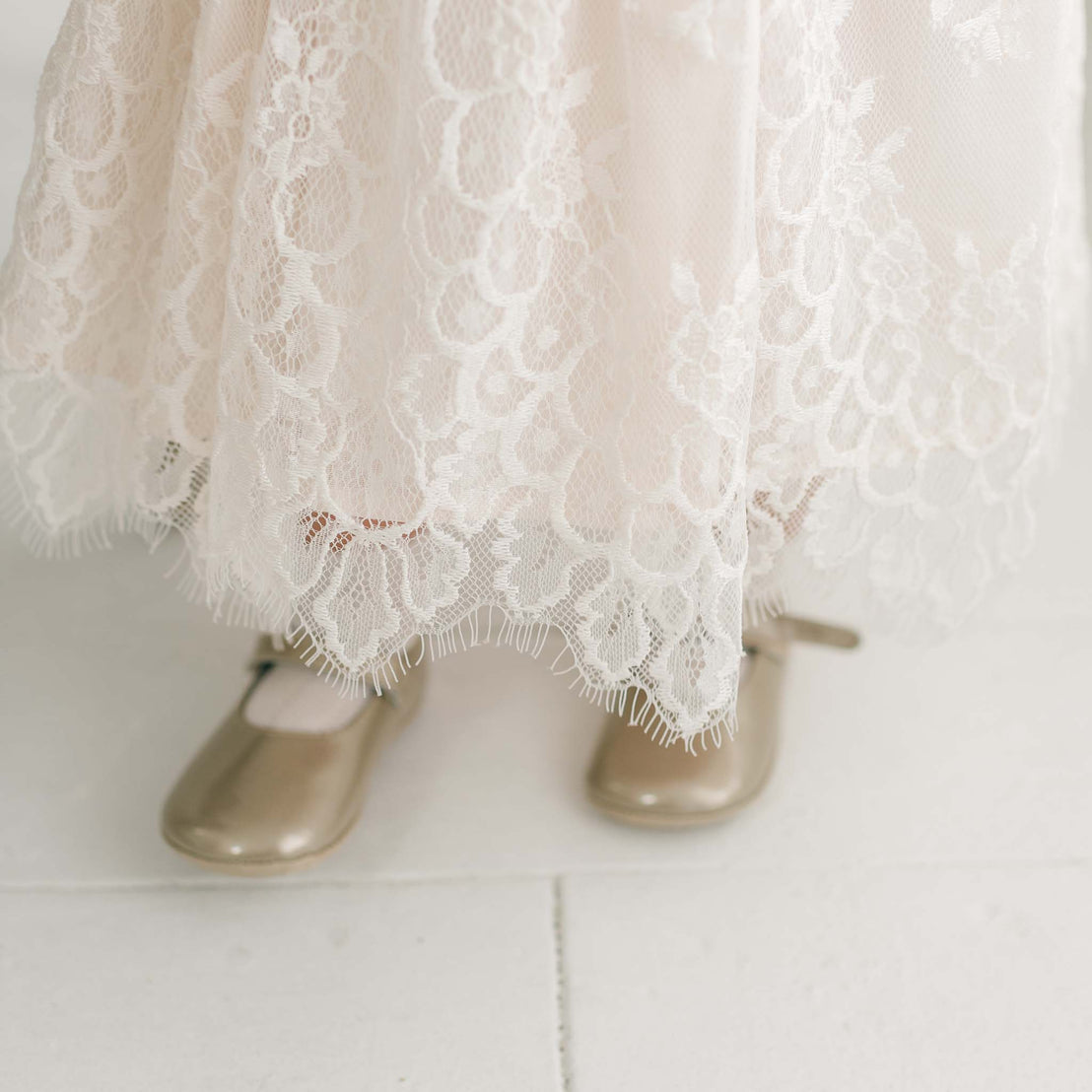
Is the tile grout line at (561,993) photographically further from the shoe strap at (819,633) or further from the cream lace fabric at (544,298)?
the shoe strap at (819,633)

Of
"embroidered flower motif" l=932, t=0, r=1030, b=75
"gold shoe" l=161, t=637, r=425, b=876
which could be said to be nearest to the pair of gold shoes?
"gold shoe" l=161, t=637, r=425, b=876

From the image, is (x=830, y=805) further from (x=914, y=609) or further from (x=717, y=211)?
(x=717, y=211)

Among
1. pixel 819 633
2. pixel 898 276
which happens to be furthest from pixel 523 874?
pixel 898 276

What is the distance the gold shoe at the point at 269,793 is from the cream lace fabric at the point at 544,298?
0.11 metres

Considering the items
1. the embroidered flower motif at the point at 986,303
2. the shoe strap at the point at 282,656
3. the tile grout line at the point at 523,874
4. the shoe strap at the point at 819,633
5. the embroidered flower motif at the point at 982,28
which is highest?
the embroidered flower motif at the point at 982,28

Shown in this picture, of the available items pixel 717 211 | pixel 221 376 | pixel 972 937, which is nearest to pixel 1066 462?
pixel 972 937

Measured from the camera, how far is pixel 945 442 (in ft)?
1.91

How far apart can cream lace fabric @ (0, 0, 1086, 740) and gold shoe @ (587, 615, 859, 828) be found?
13 cm

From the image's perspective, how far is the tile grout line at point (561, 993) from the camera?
1.68 feet

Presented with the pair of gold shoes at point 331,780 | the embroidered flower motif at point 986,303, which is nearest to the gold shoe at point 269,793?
the pair of gold shoes at point 331,780

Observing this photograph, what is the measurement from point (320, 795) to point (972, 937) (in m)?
0.38

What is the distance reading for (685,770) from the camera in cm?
66

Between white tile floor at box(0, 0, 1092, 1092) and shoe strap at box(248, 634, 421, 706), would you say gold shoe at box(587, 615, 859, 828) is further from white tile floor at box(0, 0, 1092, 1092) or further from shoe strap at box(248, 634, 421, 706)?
shoe strap at box(248, 634, 421, 706)

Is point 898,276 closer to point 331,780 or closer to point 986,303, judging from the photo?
point 986,303
